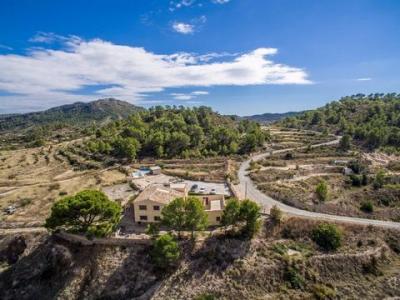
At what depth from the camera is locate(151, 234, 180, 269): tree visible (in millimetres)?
35062

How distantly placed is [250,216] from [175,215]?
11.1m

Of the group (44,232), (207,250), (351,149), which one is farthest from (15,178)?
(351,149)

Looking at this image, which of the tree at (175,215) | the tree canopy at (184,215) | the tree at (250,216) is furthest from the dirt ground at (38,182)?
the tree at (250,216)

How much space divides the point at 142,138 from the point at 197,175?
117 feet

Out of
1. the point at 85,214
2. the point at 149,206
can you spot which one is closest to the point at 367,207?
the point at 149,206

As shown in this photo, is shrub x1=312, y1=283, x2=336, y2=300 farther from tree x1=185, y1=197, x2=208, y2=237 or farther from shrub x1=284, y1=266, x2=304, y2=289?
tree x1=185, y1=197, x2=208, y2=237

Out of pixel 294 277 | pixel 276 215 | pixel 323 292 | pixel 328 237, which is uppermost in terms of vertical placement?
pixel 276 215

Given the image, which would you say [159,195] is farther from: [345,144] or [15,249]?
[345,144]

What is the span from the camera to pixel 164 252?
3497cm

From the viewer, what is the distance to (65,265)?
3775cm

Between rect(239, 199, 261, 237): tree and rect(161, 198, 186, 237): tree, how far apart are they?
28.3 feet

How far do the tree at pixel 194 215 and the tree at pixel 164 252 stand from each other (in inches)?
140

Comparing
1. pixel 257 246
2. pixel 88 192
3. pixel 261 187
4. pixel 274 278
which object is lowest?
pixel 274 278

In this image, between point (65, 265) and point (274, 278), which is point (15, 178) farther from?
point (274, 278)
